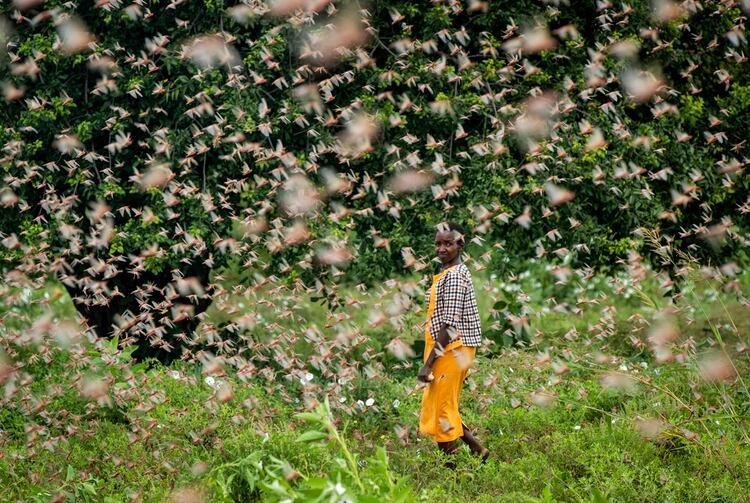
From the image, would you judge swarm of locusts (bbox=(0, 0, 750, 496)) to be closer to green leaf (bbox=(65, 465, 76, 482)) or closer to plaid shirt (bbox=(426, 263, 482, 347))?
plaid shirt (bbox=(426, 263, 482, 347))

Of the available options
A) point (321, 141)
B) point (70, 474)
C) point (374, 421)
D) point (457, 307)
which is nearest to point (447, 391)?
point (457, 307)

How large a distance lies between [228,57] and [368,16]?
120 centimetres

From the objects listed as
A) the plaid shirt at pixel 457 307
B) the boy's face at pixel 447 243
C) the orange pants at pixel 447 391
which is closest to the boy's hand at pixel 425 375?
the orange pants at pixel 447 391

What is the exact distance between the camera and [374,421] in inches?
266

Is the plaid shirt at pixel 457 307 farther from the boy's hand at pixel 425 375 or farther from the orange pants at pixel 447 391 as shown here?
the boy's hand at pixel 425 375

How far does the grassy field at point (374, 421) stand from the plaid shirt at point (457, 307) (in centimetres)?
62

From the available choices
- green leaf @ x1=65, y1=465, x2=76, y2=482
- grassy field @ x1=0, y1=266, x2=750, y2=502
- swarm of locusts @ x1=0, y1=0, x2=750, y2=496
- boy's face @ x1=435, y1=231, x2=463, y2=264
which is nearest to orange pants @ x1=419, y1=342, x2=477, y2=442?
grassy field @ x1=0, y1=266, x2=750, y2=502

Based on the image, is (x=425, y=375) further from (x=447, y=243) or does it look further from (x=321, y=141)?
(x=321, y=141)

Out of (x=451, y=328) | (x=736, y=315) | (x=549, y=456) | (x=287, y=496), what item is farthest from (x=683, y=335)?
(x=287, y=496)

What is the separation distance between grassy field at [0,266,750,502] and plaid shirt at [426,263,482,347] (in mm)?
616

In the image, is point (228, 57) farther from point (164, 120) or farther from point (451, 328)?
point (451, 328)

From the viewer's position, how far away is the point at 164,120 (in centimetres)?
745

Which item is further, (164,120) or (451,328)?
(164,120)

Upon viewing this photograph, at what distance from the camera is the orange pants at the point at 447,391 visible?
559 cm
